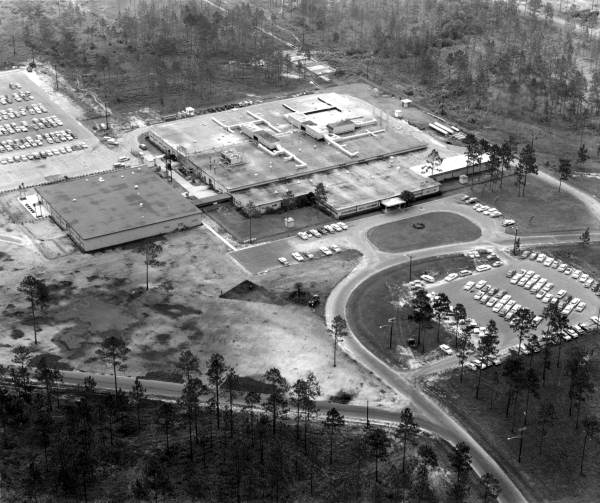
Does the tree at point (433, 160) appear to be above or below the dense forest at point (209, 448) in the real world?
above

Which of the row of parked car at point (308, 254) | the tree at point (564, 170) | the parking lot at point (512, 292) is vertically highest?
the tree at point (564, 170)

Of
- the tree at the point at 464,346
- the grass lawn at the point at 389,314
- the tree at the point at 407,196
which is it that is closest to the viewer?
the tree at the point at 464,346

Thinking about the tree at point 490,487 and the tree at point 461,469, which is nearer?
the tree at point 461,469

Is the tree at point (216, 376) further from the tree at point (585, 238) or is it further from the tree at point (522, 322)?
the tree at point (585, 238)

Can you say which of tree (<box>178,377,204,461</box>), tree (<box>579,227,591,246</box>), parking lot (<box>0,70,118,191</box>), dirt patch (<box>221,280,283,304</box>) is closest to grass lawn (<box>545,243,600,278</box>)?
tree (<box>579,227,591,246</box>)

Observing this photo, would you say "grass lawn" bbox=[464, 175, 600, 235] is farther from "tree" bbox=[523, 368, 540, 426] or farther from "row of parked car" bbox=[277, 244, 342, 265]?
"tree" bbox=[523, 368, 540, 426]

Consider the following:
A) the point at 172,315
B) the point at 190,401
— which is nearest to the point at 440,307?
the point at 172,315

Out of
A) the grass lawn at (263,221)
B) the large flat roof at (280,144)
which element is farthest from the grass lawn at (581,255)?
the large flat roof at (280,144)
